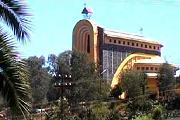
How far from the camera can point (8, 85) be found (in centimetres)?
825

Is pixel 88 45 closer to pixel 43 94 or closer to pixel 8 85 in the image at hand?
pixel 43 94

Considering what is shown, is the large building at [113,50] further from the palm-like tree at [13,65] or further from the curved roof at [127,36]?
the palm-like tree at [13,65]

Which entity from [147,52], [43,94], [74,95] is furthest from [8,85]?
[147,52]

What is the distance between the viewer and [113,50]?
7838 centimetres

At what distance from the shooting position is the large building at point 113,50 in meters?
76.8

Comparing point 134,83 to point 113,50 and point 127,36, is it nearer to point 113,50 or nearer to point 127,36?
point 113,50

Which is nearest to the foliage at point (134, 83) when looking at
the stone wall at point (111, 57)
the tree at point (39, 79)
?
the stone wall at point (111, 57)

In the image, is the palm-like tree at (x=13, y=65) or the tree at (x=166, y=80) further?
the tree at (x=166, y=80)

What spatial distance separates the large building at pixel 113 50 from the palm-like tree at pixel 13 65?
64926 millimetres

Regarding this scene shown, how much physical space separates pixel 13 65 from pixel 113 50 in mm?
70219

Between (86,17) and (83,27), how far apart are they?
2851mm

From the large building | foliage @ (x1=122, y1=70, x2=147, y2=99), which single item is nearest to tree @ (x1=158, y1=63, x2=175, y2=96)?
foliage @ (x1=122, y1=70, x2=147, y2=99)

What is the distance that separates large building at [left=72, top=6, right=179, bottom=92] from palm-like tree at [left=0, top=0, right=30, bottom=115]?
213 feet

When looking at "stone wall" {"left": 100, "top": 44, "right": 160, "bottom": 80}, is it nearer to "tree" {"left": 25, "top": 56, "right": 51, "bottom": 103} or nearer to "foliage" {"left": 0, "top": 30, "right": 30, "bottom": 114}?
"tree" {"left": 25, "top": 56, "right": 51, "bottom": 103}
